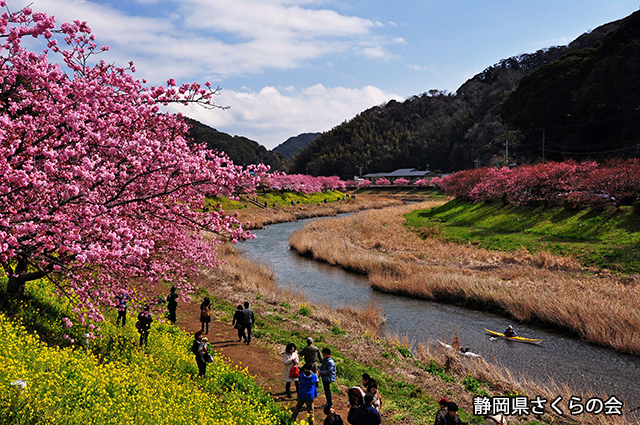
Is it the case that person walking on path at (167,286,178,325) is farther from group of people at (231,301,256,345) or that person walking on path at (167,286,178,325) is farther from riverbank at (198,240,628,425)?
A: group of people at (231,301,256,345)

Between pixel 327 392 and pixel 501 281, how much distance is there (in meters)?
18.5

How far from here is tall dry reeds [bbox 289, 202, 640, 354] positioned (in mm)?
18250

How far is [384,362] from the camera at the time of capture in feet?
50.7

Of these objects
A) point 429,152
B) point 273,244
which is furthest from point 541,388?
point 429,152

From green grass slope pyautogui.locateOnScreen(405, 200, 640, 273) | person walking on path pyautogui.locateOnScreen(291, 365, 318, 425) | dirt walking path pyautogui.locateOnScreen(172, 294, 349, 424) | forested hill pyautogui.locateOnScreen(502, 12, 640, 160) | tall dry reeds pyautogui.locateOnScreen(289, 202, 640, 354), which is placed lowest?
dirt walking path pyautogui.locateOnScreen(172, 294, 349, 424)

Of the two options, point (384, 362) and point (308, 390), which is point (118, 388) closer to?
point (308, 390)

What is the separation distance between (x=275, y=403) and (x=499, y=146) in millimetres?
126810

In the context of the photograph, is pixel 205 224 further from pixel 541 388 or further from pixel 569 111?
pixel 569 111

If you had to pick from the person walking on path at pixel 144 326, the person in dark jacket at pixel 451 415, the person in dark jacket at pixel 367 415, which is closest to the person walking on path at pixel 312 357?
the person in dark jacket at pixel 367 415

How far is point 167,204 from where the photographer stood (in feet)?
38.2

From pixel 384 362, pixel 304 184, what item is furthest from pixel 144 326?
pixel 304 184

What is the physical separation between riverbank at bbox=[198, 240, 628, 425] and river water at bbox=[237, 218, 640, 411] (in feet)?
4.69

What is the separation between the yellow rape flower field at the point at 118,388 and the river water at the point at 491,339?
10.4 meters

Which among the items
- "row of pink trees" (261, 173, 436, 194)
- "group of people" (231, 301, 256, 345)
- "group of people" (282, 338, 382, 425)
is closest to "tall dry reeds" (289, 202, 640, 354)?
"group of people" (231, 301, 256, 345)
